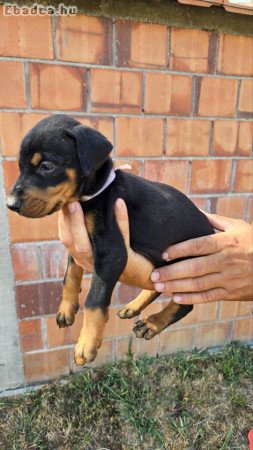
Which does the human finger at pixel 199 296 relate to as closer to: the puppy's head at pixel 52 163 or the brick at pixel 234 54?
the puppy's head at pixel 52 163

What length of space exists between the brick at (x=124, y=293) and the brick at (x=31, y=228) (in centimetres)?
66

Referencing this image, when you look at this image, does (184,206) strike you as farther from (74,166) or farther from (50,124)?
(50,124)

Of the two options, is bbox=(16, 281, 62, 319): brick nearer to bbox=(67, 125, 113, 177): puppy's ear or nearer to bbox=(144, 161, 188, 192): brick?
bbox=(144, 161, 188, 192): brick

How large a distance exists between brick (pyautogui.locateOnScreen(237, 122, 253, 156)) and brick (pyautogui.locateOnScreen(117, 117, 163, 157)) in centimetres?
67

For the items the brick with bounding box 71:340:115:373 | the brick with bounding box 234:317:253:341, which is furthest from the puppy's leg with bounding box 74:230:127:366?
the brick with bounding box 234:317:253:341

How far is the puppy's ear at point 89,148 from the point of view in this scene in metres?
1.50

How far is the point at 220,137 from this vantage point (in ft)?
9.66

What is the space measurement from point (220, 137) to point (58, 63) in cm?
128

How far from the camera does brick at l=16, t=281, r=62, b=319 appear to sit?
276 cm

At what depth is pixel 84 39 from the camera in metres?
2.41

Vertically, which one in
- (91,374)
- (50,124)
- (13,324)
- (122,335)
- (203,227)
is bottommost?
(91,374)

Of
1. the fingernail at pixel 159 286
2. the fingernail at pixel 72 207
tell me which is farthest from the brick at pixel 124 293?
the fingernail at pixel 72 207

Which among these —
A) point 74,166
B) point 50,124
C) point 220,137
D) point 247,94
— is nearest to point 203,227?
point 74,166

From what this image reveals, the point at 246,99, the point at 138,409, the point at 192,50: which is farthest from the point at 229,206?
the point at 138,409
